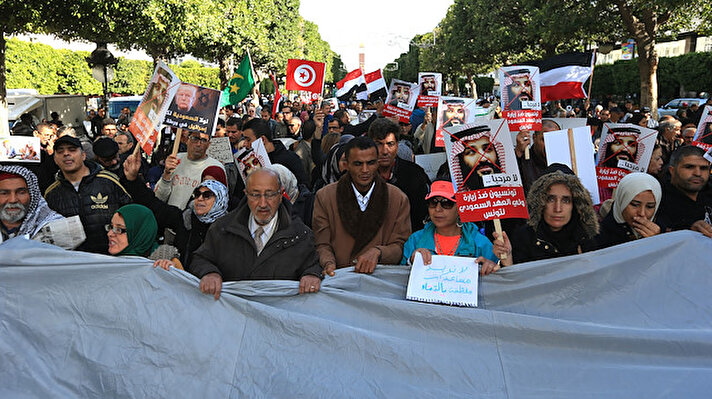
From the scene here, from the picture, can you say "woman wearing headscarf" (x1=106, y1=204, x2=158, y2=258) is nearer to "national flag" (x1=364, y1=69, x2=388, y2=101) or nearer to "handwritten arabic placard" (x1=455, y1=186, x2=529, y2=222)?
"handwritten arabic placard" (x1=455, y1=186, x2=529, y2=222)

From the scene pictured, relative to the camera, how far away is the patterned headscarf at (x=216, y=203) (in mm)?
4234

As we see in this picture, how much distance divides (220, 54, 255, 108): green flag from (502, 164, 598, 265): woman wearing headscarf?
742 centimetres

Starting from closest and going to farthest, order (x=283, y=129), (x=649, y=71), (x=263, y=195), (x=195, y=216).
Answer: (x=263, y=195), (x=195, y=216), (x=283, y=129), (x=649, y=71)

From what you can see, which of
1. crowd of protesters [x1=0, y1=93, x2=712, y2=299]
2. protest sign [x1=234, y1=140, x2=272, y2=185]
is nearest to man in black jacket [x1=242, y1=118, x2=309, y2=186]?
protest sign [x1=234, y1=140, x2=272, y2=185]

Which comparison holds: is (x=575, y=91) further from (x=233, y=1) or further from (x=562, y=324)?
(x=233, y=1)

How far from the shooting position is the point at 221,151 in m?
6.71

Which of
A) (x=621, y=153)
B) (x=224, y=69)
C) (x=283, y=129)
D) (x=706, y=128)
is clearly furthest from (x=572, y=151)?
(x=224, y=69)

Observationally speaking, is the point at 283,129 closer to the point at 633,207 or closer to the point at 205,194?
the point at 205,194

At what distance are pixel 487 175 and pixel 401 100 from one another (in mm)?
6817

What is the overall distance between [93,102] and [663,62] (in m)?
36.2

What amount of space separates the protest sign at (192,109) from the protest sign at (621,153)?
3.97m

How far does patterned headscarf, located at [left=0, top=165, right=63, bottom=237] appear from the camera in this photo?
147 inches

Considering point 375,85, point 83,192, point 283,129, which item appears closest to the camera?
point 83,192

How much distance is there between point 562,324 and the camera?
3.00 metres
